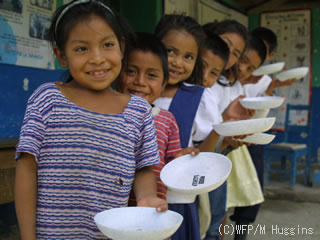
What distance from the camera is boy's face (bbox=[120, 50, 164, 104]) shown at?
57.7 inches

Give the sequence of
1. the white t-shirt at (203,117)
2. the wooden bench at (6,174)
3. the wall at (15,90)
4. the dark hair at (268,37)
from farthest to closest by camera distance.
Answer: the dark hair at (268,37) → the wall at (15,90) → the wooden bench at (6,174) → the white t-shirt at (203,117)

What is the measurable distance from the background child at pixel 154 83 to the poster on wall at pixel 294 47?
16.9ft

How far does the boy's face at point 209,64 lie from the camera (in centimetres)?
188

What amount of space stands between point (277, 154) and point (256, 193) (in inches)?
113

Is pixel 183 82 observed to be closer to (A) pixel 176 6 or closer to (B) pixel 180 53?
(B) pixel 180 53

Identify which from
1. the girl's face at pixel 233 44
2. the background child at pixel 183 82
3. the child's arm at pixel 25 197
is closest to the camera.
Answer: the child's arm at pixel 25 197

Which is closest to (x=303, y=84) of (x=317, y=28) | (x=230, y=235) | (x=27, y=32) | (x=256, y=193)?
(x=317, y=28)

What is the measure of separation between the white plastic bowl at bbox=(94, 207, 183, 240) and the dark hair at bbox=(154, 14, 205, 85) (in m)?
0.96

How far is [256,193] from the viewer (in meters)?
2.49

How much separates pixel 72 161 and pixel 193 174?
459 millimetres

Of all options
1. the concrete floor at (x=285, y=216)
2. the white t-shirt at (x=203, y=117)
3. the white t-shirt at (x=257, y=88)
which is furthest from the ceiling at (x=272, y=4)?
the white t-shirt at (x=203, y=117)

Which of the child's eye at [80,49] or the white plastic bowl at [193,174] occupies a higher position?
the child's eye at [80,49]

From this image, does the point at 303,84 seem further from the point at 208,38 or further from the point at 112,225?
the point at 112,225

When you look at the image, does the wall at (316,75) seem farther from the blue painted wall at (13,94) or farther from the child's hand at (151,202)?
the child's hand at (151,202)
